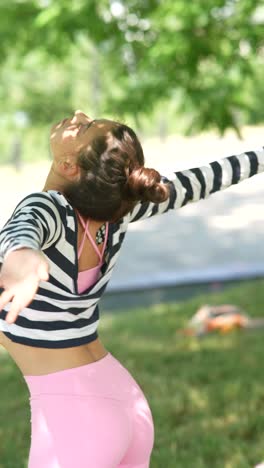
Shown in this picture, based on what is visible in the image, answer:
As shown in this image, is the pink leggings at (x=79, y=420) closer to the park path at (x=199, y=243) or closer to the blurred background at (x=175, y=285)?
the blurred background at (x=175, y=285)

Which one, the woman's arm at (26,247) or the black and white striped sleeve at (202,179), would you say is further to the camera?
the black and white striped sleeve at (202,179)

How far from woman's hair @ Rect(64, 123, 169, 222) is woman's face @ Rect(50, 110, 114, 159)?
0.9 inches

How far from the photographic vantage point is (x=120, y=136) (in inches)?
84.5

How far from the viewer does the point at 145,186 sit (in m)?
2.13

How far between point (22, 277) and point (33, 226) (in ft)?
0.86

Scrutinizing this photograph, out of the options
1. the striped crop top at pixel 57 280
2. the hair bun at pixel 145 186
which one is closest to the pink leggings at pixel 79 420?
the striped crop top at pixel 57 280

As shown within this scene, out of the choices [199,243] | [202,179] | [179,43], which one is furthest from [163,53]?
[199,243]

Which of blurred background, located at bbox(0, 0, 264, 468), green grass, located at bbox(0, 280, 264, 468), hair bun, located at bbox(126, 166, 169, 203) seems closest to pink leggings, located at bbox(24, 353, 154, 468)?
hair bun, located at bbox(126, 166, 169, 203)

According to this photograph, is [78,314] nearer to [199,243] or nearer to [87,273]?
[87,273]

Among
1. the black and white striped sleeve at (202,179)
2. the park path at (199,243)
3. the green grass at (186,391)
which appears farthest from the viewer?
the park path at (199,243)

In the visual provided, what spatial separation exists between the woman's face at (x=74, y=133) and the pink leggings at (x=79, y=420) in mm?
617

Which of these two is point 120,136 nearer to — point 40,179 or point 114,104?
point 114,104

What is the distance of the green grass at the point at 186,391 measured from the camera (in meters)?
4.38

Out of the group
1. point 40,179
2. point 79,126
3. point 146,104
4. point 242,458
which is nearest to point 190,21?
point 146,104
